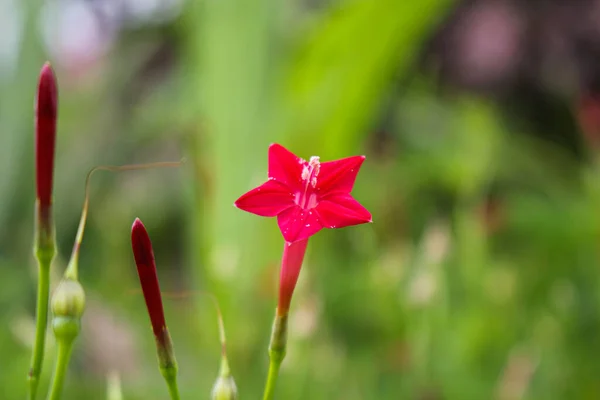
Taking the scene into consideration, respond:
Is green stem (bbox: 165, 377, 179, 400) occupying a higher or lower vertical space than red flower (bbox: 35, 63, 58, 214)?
lower

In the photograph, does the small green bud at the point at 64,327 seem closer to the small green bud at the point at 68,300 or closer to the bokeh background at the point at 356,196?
the small green bud at the point at 68,300

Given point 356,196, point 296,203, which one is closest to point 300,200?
point 296,203

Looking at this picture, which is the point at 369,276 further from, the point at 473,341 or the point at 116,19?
the point at 116,19

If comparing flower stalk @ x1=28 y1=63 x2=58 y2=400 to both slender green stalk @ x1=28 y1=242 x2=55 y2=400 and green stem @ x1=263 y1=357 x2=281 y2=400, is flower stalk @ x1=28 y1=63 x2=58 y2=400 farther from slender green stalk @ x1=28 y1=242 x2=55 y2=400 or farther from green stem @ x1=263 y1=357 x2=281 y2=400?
green stem @ x1=263 y1=357 x2=281 y2=400

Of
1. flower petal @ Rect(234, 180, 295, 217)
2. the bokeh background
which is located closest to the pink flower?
flower petal @ Rect(234, 180, 295, 217)

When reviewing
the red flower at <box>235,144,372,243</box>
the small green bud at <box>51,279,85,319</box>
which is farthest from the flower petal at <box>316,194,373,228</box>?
the small green bud at <box>51,279,85,319</box>

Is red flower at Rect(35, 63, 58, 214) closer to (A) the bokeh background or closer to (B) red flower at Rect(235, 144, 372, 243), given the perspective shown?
(B) red flower at Rect(235, 144, 372, 243)

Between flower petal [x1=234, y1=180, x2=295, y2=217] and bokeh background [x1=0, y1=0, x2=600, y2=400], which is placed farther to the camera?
bokeh background [x1=0, y1=0, x2=600, y2=400]
